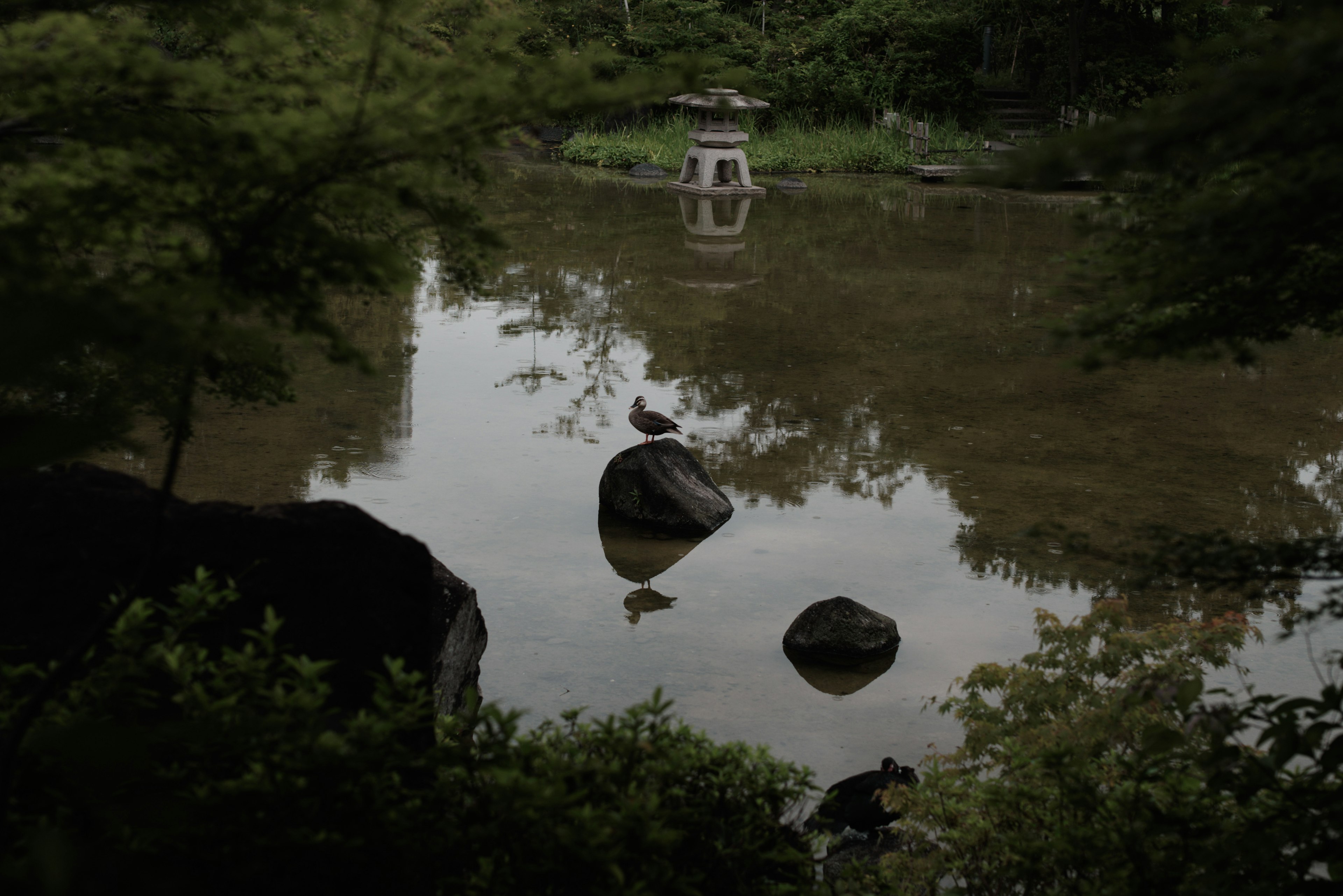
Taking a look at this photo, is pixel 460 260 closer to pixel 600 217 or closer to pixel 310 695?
pixel 310 695

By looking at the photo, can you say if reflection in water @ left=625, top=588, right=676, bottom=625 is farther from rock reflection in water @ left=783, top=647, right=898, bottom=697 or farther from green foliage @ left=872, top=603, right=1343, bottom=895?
green foliage @ left=872, top=603, right=1343, bottom=895

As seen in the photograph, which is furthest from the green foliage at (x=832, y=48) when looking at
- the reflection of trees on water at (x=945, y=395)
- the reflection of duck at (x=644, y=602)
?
the reflection of duck at (x=644, y=602)

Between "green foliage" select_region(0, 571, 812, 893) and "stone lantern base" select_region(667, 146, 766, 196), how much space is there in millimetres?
18116

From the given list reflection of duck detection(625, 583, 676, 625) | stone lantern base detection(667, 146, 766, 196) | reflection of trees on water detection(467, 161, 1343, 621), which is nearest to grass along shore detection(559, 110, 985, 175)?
stone lantern base detection(667, 146, 766, 196)

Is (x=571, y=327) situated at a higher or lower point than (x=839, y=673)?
lower

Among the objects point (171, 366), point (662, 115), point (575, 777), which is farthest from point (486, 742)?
point (662, 115)

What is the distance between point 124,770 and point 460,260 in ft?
4.44

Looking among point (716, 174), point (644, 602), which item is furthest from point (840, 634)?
point (716, 174)

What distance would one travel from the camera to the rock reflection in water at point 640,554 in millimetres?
6051

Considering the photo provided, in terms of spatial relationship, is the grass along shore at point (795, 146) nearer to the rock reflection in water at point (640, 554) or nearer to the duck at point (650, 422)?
the duck at point (650, 422)

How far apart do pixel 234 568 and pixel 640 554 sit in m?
3.72

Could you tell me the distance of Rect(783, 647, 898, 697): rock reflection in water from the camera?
17.4 feet

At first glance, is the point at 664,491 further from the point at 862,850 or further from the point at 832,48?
the point at 832,48

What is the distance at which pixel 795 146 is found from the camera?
24.3 meters
